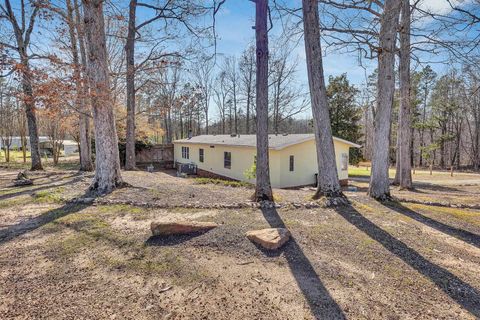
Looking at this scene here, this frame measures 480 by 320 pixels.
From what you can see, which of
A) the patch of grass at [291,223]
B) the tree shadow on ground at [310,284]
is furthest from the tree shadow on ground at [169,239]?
the patch of grass at [291,223]

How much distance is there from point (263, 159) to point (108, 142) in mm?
4050

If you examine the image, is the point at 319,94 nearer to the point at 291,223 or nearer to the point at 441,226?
the point at 291,223

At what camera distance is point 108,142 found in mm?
6664

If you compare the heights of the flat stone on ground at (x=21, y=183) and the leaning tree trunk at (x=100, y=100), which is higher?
the leaning tree trunk at (x=100, y=100)

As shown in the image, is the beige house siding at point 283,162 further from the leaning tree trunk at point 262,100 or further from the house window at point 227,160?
the leaning tree trunk at point 262,100

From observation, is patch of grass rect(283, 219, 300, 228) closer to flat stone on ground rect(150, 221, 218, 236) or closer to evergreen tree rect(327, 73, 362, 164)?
flat stone on ground rect(150, 221, 218, 236)

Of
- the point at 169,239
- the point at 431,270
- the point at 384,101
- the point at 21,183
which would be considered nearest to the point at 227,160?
the point at 21,183

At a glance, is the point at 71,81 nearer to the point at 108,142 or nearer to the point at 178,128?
the point at 108,142

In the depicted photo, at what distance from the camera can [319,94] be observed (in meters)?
5.79

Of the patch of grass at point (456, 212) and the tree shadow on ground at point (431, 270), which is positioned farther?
the patch of grass at point (456, 212)

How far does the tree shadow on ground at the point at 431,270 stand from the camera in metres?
2.47

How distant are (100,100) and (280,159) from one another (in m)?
8.07

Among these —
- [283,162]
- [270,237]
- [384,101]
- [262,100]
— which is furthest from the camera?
[283,162]

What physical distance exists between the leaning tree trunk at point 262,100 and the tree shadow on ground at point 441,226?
2.68 metres
